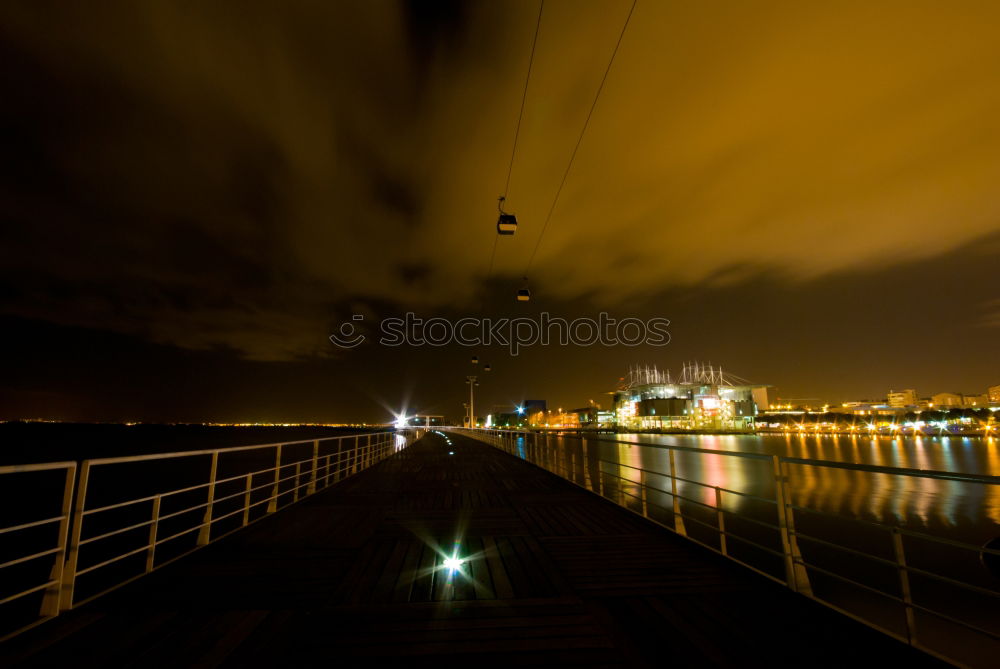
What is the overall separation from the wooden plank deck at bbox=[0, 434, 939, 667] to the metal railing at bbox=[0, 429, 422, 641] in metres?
0.30

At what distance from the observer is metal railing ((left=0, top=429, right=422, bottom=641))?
3361 mm

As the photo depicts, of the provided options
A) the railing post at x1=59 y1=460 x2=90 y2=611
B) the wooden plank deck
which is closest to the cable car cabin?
the wooden plank deck

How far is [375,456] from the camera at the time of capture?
17.1 meters

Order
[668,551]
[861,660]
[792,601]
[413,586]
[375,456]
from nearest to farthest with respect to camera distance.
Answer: [861,660]
[792,601]
[413,586]
[668,551]
[375,456]

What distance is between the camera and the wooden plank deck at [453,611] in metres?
2.87

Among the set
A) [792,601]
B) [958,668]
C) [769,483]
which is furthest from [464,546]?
[769,483]

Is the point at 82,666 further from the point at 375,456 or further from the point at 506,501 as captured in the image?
the point at 375,456

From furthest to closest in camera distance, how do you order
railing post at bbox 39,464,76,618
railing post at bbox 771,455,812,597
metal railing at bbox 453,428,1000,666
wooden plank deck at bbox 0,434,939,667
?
metal railing at bbox 453,428,1000,666
railing post at bbox 771,455,812,597
railing post at bbox 39,464,76,618
wooden plank deck at bbox 0,434,939,667

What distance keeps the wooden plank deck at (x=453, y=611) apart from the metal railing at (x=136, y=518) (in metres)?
0.30

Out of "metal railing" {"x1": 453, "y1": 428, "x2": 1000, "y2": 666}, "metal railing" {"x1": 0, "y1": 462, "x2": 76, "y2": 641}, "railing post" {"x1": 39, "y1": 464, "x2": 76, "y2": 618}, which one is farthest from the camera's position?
"metal railing" {"x1": 453, "y1": 428, "x2": 1000, "y2": 666}

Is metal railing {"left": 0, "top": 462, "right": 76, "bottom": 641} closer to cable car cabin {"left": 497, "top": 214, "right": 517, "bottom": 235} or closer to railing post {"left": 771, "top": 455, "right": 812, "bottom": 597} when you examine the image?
railing post {"left": 771, "top": 455, "right": 812, "bottom": 597}

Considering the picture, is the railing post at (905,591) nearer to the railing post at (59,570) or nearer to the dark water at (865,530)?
the dark water at (865,530)

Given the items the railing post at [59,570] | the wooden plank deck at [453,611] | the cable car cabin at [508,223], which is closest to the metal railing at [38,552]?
the railing post at [59,570]

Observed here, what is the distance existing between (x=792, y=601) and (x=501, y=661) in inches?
93.6
